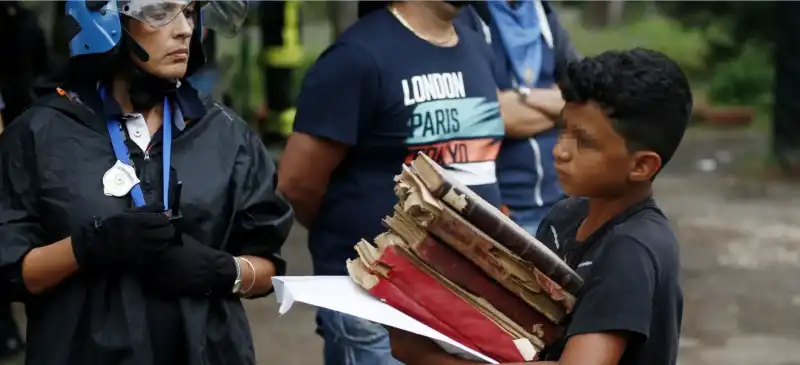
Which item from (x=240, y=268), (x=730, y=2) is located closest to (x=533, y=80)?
(x=240, y=268)

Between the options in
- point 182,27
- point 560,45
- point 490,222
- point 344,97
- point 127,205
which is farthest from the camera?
point 560,45

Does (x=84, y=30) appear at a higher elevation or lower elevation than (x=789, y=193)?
higher

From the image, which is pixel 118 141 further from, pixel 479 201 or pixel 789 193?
pixel 789 193

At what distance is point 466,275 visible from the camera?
8.23 feet

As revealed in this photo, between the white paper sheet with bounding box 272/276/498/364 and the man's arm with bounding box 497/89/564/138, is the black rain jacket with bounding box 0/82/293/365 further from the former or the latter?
the man's arm with bounding box 497/89/564/138

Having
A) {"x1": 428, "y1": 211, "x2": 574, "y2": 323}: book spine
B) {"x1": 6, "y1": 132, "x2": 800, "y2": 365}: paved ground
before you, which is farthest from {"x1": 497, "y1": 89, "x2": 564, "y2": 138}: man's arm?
{"x1": 6, "y1": 132, "x2": 800, "y2": 365}: paved ground

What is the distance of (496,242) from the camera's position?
8.14ft

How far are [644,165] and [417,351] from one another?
23.1 inches

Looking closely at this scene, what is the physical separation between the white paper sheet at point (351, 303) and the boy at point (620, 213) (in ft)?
0.23

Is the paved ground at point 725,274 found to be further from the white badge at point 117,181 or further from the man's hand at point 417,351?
the man's hand at point 417,351

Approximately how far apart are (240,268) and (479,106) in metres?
1.16

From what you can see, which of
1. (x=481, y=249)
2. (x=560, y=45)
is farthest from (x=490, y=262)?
(x=560, y=45)

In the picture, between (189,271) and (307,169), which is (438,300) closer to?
(189,271)

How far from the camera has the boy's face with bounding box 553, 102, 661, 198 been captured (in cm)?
263
